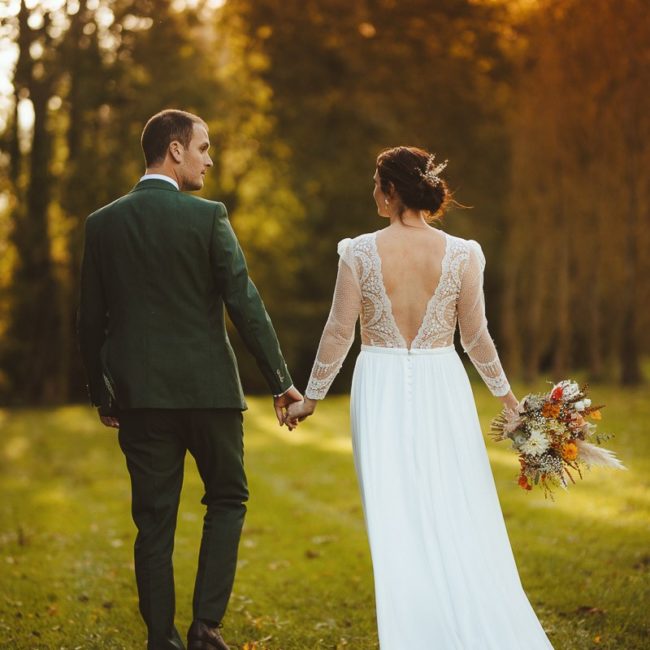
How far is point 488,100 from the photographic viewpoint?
23312 mm

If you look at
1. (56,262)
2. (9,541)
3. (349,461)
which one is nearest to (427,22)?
(56,262)

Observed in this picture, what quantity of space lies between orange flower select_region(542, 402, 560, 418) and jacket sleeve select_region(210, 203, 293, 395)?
1.26 metres

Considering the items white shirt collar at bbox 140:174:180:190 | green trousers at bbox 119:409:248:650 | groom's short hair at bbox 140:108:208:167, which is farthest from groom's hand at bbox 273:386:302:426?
groom's short hair at bbox 140:108:208:167

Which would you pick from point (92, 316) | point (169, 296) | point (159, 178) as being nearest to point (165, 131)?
point (159, 178)

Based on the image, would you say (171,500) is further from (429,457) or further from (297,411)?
(429,457)

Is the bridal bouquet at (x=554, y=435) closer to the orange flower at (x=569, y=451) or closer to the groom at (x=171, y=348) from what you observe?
the orange flower at (x=569, y=451)

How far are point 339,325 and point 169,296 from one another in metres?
0.80

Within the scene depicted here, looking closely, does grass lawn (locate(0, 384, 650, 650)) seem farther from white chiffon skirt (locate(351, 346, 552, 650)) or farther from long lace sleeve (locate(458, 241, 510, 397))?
long lace sleeve (locate(458, 241, 510, 397))

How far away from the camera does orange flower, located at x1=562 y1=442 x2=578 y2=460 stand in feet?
13.7

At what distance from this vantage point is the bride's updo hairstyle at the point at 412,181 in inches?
163

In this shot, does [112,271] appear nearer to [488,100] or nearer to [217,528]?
[217,528]

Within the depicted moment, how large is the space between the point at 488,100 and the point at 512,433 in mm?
20274

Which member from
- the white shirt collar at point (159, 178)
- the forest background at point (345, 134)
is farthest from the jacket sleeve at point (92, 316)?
the forest background at point (345, 134)

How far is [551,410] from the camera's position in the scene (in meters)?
4.21
